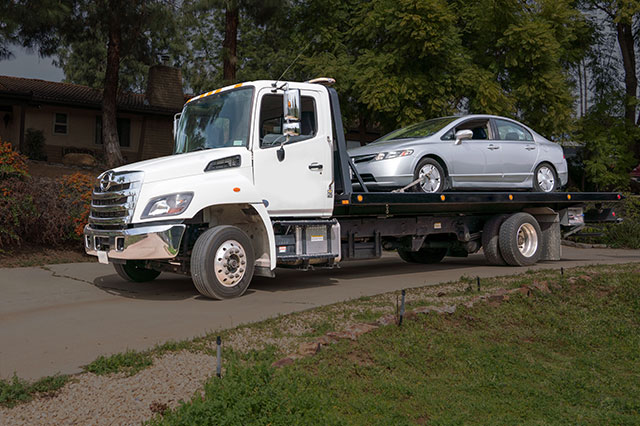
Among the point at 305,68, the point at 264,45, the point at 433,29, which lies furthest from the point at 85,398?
the point at 264,45

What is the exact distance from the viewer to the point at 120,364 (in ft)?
15.7

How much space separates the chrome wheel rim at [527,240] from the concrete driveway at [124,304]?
15.8 inches

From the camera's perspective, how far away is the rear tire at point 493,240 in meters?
11.6

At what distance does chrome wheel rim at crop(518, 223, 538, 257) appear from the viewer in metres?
11.8

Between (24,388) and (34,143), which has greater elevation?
(34,143)

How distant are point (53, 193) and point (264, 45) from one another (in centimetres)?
2940

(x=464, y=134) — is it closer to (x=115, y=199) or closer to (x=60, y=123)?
(x=115, y=199)

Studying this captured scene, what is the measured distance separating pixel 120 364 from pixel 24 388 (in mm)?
720

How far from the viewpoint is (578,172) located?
29.8 m

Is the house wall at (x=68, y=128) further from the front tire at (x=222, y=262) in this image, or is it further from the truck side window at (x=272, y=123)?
the front tire at (x=222, y=262)

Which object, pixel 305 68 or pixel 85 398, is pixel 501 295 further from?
pixel 305 68

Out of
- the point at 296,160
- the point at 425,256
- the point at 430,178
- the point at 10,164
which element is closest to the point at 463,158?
the point at 430,178

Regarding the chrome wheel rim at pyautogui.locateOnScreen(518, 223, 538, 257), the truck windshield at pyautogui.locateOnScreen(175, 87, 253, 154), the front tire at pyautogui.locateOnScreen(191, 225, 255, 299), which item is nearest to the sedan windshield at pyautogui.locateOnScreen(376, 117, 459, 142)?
the chrome wheel rim at pyautogui.locateOnScreen(518, 223, 538, 257)

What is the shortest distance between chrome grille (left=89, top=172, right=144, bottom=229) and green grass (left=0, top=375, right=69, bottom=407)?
11.2ft
